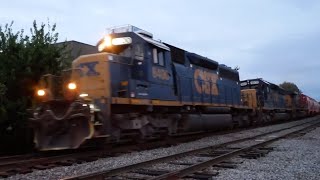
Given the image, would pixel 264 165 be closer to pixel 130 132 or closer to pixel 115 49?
pixel 130 132

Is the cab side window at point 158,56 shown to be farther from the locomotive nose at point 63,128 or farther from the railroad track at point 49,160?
the locomotive nose at point 63,128

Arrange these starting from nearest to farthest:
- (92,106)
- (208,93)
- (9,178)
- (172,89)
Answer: (9,178) → (92,106) → (172,89) → (208,93)

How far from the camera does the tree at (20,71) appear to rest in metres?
12.1

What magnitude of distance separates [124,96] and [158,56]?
2302 millimetres

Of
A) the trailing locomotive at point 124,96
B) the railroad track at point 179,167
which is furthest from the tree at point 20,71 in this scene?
the railroad track at point 179,167

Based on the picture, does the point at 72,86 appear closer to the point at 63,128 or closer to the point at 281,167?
the point at 63,128

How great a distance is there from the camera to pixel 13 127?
12359 mm

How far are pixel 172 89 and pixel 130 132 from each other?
3094mm

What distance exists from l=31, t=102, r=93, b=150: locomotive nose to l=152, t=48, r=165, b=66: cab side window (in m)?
3.64

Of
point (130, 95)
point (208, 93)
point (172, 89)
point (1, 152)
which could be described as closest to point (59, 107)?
point (130, 95)

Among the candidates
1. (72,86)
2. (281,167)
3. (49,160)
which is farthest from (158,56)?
(281,167)

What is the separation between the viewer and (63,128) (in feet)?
32.8

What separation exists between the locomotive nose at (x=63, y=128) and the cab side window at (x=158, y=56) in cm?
364

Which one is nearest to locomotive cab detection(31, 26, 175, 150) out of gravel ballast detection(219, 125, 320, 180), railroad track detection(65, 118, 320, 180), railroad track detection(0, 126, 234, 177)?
railroad track detection(0, 126, 234, 177)
